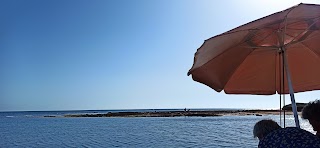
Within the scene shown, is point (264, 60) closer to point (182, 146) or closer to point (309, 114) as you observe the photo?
point (309, 114)

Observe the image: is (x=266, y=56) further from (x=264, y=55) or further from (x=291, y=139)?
(x=291, y=139)

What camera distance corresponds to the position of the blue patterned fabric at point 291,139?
8.86 feet

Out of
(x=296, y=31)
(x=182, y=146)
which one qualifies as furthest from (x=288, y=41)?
(x=182, y=146)

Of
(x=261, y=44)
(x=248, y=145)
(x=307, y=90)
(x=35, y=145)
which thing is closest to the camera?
(x=261, y=44)

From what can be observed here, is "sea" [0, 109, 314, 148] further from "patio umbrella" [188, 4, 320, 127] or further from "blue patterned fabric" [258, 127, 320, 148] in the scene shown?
"blue patterned fabric" [258, 127, 320, 148]

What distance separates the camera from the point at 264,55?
185 inches

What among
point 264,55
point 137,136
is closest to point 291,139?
point 264,55

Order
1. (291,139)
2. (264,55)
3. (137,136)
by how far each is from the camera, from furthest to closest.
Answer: (137,136), (264,55), (291,139)

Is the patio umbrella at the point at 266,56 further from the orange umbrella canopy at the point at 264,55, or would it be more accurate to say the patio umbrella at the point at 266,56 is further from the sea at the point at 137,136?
the sea at the point at 137,136

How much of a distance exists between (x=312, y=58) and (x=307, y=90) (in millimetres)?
593

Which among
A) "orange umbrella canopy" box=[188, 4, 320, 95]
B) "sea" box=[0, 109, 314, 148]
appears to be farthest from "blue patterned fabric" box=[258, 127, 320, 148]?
"sea" box=[0, 109, 314, 148]

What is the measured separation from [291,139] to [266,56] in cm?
214

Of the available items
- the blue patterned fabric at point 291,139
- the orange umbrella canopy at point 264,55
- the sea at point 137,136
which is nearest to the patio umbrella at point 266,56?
the orange umbrella canopy at point 264,55

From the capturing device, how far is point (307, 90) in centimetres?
512
